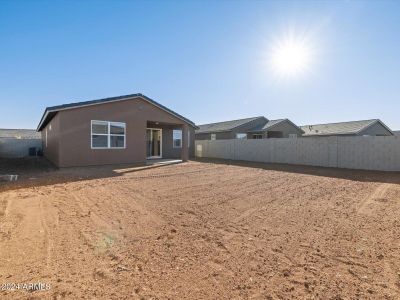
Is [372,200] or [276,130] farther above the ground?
[276,130]

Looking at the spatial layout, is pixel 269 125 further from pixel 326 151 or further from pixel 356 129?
pixel 326 151

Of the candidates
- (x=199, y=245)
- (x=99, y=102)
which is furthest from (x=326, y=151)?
(x=199, y=245)

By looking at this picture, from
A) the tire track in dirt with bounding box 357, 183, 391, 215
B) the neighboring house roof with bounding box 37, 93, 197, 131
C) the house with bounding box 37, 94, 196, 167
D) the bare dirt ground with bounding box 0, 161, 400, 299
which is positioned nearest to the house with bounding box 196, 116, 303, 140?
the neighboring house roof with bounding box 37, 93, 197, 131

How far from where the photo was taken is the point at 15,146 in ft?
78.3

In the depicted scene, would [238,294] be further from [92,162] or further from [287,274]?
[92,162]

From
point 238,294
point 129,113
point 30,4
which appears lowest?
point 238,294

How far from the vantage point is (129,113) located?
14.6m

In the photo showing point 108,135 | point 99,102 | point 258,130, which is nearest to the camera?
point 99,102

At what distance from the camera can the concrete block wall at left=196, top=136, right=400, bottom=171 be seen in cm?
1262

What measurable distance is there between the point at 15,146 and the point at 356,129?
111 ft

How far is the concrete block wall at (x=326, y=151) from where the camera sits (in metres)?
12.6

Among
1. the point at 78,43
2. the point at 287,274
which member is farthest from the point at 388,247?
the point at 78,43

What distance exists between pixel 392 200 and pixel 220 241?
578 centimetres

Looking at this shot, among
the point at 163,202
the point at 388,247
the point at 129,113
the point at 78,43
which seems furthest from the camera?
the point at 129,113
